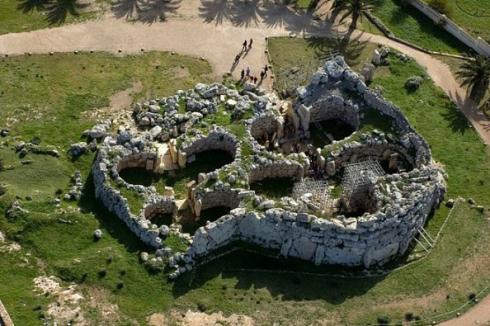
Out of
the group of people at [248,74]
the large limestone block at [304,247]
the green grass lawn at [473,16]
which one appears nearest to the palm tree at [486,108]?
the green grass lawn at [473,16]

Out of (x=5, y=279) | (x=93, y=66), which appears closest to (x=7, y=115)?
(x=93, y=66)

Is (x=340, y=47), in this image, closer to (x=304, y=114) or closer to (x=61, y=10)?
(x=304, y=114)

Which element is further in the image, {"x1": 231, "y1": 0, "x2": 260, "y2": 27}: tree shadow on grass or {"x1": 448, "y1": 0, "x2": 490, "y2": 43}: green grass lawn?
{"x1": 448, "y1": 0, "x2": 490, "y2": 43}: green grass lawn

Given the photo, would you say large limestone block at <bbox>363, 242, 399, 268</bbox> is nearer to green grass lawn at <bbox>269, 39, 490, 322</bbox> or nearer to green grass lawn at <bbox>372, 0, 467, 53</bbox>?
green grass lawn at <bbox>269, 39, 490, 322</bbox>

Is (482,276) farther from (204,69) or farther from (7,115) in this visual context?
(7,115)

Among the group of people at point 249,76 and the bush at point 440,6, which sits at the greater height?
the bush at point 440,6

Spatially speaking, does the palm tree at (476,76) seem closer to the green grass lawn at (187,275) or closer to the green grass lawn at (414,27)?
the green grass lawn at (414,27)

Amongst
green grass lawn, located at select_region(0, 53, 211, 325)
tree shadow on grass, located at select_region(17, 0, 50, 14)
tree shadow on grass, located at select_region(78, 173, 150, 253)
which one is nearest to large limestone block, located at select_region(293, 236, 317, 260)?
green grass lawn, located at select_region(0, 53, 211, 325)
